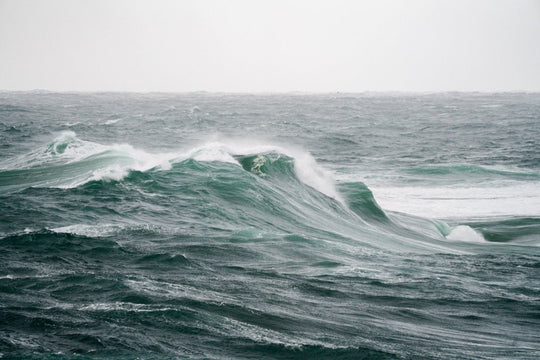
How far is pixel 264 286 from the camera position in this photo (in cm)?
866

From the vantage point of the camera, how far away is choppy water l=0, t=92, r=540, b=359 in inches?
262

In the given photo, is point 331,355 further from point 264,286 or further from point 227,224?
point 227,224

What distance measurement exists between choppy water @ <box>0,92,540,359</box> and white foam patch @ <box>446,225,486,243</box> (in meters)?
0.06

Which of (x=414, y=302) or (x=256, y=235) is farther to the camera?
(x=256, y=235)

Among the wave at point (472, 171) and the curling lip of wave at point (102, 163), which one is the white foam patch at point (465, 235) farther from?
the wave at point (472, 171)

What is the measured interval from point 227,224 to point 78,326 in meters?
6.74

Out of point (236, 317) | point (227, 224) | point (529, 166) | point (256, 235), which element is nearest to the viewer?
point (236, 317)

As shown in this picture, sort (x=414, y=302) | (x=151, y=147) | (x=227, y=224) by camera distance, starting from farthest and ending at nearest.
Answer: (x=151, y=147)
(x=227, y=224)
(x=414, y=302)

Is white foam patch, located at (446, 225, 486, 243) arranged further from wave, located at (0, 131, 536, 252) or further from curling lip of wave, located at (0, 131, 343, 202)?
curling lip of wave, located at (0, 131, 343, 202)

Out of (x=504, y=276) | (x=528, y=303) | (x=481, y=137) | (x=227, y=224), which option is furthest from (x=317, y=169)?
(x=481, y=137)

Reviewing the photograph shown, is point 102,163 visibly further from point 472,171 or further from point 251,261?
point 472,171

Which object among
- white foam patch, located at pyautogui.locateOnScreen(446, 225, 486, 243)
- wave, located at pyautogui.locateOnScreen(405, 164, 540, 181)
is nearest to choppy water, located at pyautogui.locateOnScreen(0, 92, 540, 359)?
white foam patch, located at pyautogui.locateOnScreen(446, 225, 486, 243)

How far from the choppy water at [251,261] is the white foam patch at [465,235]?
0.06m

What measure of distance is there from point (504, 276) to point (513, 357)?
13.3 ft
